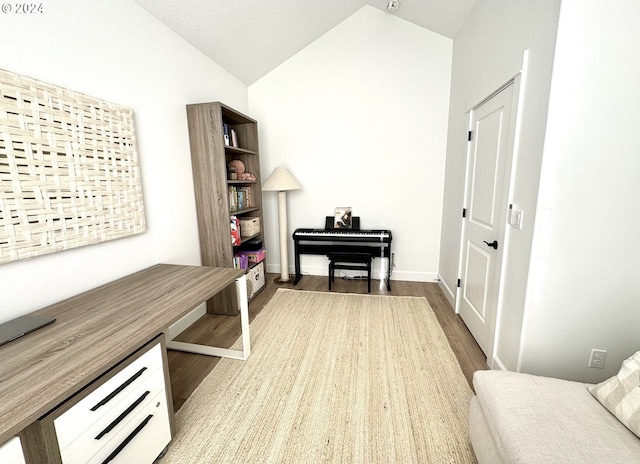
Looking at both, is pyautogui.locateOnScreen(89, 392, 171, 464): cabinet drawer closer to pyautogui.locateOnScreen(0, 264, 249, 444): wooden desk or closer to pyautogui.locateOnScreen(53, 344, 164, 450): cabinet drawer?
pyautogui.locateOnScreen(53, 344, 164, 450): cabinet drawer

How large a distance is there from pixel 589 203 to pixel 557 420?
1.05 meters

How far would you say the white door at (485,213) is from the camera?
1.84 metres

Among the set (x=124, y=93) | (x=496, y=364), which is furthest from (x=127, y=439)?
(x=496, y=364)

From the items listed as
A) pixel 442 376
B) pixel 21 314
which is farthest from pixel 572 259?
pixel 21 314

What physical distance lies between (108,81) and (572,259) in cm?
292

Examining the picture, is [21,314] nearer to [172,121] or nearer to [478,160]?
[172,121]

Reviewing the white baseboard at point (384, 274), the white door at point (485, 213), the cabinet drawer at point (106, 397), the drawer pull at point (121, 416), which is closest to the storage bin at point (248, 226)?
the white baseboard at point (384, 274)

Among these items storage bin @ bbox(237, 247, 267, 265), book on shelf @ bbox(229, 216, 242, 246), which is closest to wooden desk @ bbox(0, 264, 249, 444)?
book on shelf @ bbox(229, 216, 242, 246)

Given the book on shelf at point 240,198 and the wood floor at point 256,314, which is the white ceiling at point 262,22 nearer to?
the book on shelf at point 240,198

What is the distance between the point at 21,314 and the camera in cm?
132

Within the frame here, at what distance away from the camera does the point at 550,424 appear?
968mm

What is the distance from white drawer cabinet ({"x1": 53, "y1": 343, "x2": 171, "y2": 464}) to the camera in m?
0.91

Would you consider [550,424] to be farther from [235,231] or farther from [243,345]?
[235,231]

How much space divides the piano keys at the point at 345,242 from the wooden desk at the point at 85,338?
165 cm
